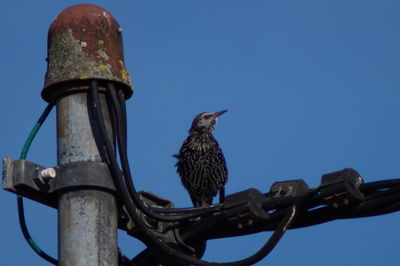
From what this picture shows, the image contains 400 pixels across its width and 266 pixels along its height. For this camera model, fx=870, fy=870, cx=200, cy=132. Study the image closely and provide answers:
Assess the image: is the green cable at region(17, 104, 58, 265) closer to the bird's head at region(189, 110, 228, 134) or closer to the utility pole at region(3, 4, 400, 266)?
the utility pole at region(3, 4, 400, 266)

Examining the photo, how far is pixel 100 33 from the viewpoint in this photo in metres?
4.15

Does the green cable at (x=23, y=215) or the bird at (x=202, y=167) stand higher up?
the bird at (x=202, y=167)

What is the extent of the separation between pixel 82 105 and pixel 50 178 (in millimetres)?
370

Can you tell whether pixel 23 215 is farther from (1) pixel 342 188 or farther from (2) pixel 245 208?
(1) pixel 342 188

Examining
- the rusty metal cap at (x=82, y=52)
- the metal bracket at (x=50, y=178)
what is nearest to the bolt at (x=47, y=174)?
the metal bracket at (x=50, y=178)

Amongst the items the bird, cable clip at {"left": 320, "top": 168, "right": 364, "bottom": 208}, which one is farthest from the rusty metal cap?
the bird

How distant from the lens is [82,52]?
4.08 meters

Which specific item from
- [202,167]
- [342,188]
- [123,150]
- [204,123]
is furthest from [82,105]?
[204,123]

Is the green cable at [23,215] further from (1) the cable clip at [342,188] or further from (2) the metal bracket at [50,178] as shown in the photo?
(1) the cable clip at [342,188]

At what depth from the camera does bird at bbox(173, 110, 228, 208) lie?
945 cm

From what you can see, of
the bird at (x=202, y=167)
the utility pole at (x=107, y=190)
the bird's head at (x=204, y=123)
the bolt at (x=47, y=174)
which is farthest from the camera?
the bird's head at (x=204, y=123)

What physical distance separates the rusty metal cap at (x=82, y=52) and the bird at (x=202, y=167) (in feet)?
17.2

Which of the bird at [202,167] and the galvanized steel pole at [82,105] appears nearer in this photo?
the galvanized steel pole at [82,105]

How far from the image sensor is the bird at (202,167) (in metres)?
9.45
